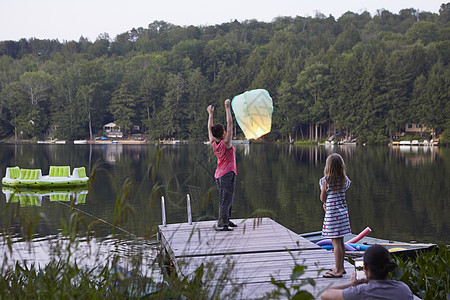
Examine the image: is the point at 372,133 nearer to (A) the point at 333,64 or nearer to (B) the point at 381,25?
(A) the point at 333,64

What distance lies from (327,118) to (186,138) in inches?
913

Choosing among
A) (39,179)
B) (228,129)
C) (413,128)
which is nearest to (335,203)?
(228,129)

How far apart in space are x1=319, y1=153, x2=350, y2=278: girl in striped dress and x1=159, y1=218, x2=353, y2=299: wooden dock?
0.28 meters

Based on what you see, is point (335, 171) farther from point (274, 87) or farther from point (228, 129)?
point (274, 87)

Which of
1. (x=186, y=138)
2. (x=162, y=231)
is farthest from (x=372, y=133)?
(x=162, y=231)

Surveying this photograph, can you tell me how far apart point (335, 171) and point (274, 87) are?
2997 inches

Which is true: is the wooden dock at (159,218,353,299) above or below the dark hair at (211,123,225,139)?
below

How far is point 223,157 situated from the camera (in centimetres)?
713

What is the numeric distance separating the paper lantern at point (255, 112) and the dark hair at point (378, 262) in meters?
4.03

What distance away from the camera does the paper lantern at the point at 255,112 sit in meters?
7.39

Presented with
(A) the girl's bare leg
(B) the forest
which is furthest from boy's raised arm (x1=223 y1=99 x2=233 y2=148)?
(B) the forest

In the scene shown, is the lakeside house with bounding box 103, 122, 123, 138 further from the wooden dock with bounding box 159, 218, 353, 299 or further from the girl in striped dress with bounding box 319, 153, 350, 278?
the girl in striped dress with bounding box 319, 153, 350, 278

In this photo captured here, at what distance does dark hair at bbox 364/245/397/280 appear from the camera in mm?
3400

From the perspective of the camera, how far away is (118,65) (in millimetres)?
106875
